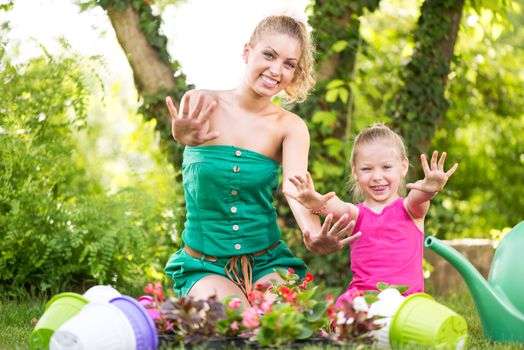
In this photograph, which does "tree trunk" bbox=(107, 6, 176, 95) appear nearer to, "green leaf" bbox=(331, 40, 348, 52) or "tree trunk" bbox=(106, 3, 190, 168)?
"tree trunk" bbox=(106, 3, 190, 168)

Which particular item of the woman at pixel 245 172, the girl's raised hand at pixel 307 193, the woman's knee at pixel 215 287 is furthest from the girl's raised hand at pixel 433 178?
the woman's knee at pixel 215 287

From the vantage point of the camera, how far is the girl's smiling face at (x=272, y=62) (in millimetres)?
3107

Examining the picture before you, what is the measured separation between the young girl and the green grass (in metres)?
0.39

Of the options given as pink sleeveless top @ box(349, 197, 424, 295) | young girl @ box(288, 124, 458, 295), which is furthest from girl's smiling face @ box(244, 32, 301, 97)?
pink sleeveless top @ box(349, 197, 424, 295)

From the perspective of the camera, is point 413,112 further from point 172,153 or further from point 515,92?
point 515,92

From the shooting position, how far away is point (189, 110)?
2.95 m

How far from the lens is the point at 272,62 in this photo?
311cm

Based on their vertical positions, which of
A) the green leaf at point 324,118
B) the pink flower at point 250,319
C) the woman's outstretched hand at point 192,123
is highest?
the green leaf at point 324,118

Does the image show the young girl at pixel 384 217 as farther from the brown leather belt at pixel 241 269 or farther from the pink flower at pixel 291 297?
the pink flower at pixel 291 297

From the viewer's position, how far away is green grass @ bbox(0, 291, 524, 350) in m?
2.71

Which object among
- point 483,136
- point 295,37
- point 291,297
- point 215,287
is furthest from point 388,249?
point 483,136

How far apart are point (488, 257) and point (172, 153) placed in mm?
2272

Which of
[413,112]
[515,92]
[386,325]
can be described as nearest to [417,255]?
[386,325]

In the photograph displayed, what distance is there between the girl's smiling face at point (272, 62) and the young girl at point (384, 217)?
44 cm
